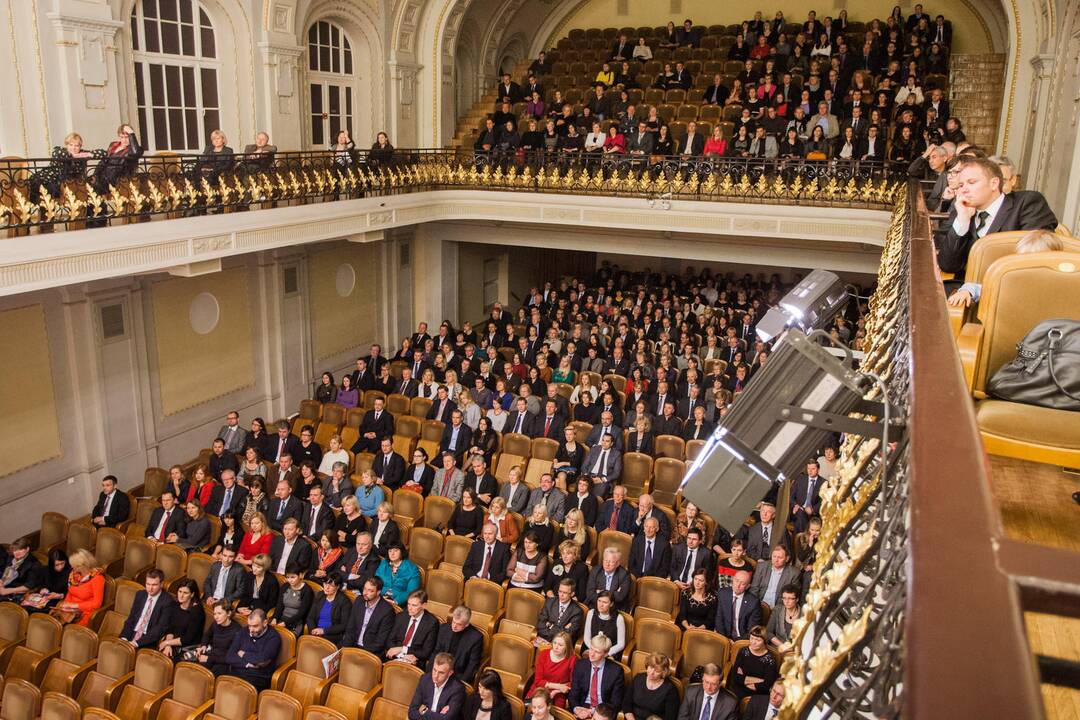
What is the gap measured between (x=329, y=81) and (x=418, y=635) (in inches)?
415

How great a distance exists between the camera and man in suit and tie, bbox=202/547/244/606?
7246mm

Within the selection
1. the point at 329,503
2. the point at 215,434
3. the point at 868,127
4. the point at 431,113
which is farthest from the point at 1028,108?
the point at 215,434

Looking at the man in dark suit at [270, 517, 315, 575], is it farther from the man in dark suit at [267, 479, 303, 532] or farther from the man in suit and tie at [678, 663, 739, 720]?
the man in suit and tie at [678, 663, 739, 720]

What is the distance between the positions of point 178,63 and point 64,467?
558cm

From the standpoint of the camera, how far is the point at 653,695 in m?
5.70

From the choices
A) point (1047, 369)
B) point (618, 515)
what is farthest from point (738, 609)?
point (1047, 369)

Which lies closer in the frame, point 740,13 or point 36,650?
point 36,650

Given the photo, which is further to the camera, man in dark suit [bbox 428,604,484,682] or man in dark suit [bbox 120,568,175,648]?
man in dark suit [bbox 120,568,175,648]

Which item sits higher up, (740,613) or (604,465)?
(604,465)

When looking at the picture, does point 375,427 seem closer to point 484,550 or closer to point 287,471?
point 287,471

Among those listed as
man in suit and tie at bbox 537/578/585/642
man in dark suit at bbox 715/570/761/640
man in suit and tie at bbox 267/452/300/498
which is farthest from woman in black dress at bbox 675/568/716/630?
man in suit and tie at bbox 267/452/300/498

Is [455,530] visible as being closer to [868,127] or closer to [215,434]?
[215,434]

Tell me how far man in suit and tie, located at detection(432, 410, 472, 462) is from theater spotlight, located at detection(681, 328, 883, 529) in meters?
7.79

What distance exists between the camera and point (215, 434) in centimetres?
1223
